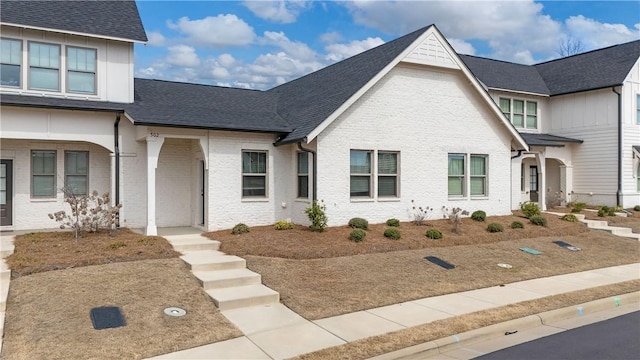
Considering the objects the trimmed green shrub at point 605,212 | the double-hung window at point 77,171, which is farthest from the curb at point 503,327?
the double-hung window at point 77,171

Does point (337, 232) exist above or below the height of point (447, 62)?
below

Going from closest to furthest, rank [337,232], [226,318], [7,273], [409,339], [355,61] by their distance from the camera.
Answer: [409,339]
[226,318]
[7,273]
[337,232]
[355,61]

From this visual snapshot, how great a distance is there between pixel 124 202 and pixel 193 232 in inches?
100

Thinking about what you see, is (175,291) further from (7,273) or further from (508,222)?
(508,222)

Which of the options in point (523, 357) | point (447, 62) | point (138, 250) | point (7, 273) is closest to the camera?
point (523, 357)

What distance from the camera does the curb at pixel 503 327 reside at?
264 inches

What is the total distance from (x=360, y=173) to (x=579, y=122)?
1624cm

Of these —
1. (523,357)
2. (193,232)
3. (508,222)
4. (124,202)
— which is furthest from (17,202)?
(508,222)

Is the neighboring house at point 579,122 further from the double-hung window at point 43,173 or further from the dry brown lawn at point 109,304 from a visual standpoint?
the double-hung window at point 43,173

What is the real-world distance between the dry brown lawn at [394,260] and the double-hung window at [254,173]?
4.80 feet

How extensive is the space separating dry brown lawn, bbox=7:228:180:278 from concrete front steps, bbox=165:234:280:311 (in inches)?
26.7

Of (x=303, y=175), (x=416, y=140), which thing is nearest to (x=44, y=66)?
(x=303, y=175)

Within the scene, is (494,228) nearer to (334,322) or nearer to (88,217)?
(334,322)

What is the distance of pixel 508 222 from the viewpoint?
55.8 feet
